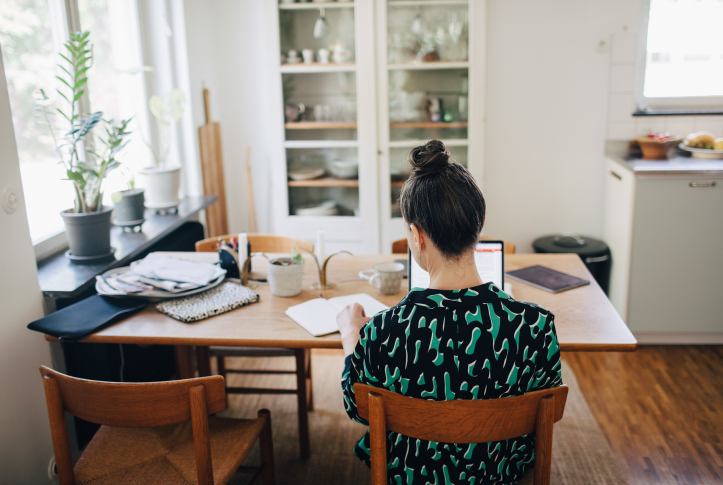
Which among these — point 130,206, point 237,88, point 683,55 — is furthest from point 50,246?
point 683,55

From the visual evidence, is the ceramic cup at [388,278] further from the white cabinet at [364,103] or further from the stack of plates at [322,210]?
the stack of plates at [322,210]

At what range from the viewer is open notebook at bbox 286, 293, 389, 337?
162cm

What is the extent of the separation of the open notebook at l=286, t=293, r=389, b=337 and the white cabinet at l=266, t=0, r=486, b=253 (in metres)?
1.78

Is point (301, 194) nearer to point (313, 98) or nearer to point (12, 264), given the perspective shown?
point (313, 98)

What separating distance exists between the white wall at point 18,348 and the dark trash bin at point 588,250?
266cm

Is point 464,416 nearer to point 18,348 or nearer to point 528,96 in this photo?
point 18,348

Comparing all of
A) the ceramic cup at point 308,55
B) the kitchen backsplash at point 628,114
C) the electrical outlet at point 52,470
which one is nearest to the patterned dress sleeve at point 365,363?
the electrical outlet at point 52,470

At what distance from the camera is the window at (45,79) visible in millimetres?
2084

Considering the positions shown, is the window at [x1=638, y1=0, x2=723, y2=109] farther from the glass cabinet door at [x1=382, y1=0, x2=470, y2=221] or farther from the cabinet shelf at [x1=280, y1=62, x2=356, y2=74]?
the cabinet shelf at [x1=280, y1=62, x2=356, y2=74]

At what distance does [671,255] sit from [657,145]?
2.28 ft

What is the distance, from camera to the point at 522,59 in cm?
354

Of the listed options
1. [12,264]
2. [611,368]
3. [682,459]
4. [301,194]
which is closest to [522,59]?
[301,194]

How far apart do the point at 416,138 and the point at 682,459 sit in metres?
2.17

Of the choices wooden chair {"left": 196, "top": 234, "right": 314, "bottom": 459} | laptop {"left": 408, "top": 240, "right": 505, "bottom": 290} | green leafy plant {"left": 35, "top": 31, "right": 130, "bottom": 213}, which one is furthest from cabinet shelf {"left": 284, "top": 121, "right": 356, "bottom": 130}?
laptop {"left": 408, "top": 240, "right": 505, "bottom": 290}
